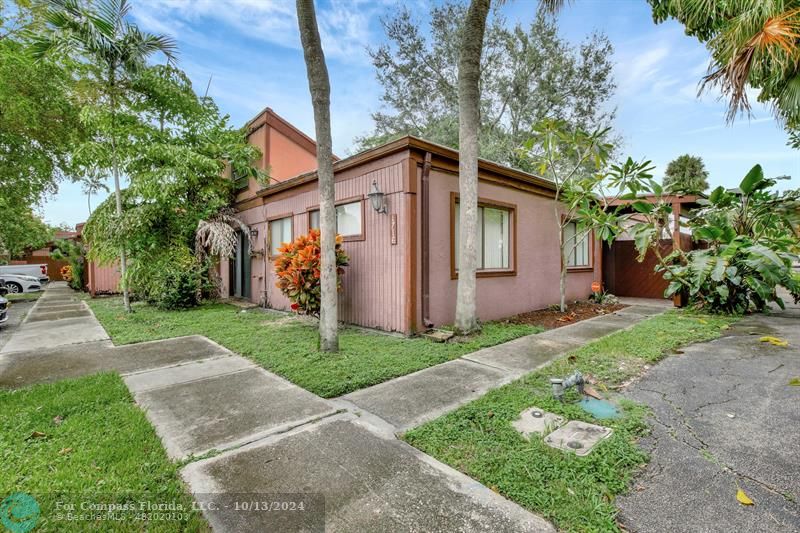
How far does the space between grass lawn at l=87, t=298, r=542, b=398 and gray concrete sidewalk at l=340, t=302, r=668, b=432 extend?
7.6 inches

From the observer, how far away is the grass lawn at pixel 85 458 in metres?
1.92

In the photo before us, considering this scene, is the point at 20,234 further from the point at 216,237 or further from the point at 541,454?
the point at 541,454

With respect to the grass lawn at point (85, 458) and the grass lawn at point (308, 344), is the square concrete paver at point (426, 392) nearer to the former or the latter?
the grass lawn at point (308, 344)

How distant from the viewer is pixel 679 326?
591cm

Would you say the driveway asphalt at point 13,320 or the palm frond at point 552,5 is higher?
the palm frond at point 552,5

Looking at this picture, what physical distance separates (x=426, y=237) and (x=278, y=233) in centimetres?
493

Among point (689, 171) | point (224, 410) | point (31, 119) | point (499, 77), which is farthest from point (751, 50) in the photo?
point (689, 171)

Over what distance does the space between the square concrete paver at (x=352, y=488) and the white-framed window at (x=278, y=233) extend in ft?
22.3

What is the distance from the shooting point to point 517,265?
7668mm

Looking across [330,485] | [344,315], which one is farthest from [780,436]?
[344,315]

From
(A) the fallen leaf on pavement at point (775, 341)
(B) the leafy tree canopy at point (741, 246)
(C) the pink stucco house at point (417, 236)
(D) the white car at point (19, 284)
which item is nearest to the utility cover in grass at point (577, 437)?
(C) the pink stucco house at point (417, 236)

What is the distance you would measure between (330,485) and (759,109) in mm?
8296

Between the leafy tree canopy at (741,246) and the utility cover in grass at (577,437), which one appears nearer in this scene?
the utility cover in grass at (577,437)

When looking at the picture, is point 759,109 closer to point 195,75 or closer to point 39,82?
point 195,75
